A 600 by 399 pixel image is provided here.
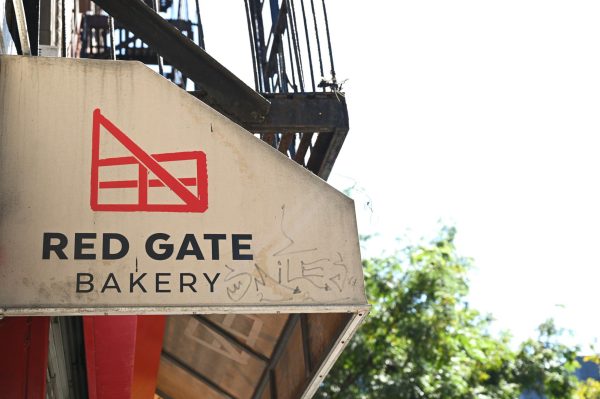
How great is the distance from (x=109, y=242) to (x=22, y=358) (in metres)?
0.96

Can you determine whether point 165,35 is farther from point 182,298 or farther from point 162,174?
point 182,298

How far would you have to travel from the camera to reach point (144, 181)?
9.47 ft

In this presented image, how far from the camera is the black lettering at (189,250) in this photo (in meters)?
2.78

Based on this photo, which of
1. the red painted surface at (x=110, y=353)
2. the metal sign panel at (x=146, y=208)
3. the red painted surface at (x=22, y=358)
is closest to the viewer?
the metal sign panel at (x=146, y=208)

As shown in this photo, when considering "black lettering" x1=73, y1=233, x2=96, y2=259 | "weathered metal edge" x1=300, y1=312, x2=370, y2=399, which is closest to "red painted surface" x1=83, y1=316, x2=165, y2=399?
"weathered metal edge" x1=300, y1=312, x2=370, y2=399

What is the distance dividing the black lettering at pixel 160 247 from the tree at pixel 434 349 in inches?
497

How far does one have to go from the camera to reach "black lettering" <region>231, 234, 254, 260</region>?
2.83 metres

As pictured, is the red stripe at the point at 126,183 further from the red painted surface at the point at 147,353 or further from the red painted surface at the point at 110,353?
the red painted surface at the point at 147,353

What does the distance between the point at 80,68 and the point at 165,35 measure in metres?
0.66

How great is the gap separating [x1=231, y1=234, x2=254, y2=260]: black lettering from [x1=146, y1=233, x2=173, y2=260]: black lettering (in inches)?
9.1

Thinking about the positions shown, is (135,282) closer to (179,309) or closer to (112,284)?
(112,284)

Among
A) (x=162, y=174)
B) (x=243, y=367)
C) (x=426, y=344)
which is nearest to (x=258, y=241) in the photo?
(x=162, y=174)

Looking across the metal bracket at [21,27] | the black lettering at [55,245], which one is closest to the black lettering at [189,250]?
the black lettering at [55,245]

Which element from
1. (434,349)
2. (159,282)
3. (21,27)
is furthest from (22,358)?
(434,349)
